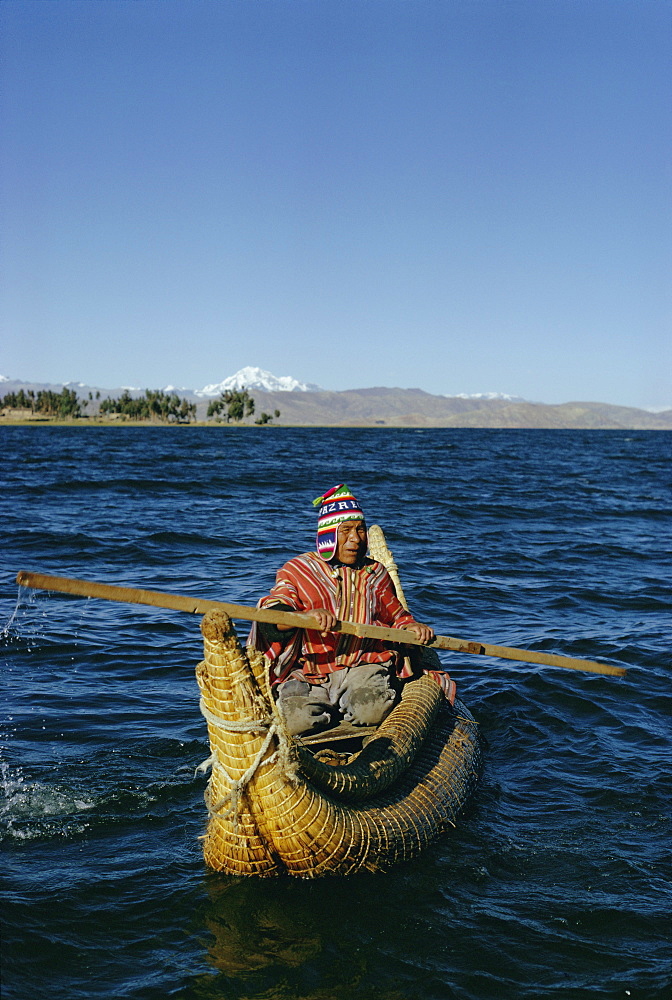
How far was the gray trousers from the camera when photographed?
5.37 meters

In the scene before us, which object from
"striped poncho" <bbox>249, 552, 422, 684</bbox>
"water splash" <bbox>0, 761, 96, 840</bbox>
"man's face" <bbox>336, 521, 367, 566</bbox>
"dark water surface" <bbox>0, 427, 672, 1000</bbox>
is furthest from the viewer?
"man's face" <bbox>336, 521, 367, 566</bbox>

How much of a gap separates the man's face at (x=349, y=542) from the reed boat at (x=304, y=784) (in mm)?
1101

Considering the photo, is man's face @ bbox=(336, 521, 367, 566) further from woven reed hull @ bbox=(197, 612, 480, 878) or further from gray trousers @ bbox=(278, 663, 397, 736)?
woven reed hull @ bbox=(197, 612, 480, 878)

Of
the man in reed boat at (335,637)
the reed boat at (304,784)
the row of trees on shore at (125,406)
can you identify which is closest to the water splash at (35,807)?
the reed boat at (304,784)

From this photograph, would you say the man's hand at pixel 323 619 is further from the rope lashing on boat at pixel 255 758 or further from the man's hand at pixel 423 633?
the rope lashing on boat at pixel 255 758

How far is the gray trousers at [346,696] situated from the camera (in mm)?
5371

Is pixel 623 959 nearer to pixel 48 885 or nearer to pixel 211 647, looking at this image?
pixel 211 647

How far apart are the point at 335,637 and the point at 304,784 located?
Answer: 1.49 meters

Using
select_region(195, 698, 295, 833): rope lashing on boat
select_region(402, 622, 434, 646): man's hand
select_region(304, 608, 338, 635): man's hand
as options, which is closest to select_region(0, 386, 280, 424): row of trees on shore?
select_region(402, 622, 434, 646): man's hand

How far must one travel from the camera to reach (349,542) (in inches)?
223

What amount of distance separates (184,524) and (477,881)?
14171mm

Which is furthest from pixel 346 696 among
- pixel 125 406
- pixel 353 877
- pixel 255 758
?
pixel 125 406

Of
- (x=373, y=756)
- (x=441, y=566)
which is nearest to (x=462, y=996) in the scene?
(x=373, y=756)

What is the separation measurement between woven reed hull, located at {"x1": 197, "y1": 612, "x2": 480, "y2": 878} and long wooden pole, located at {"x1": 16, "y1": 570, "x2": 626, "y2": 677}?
0.67ft
